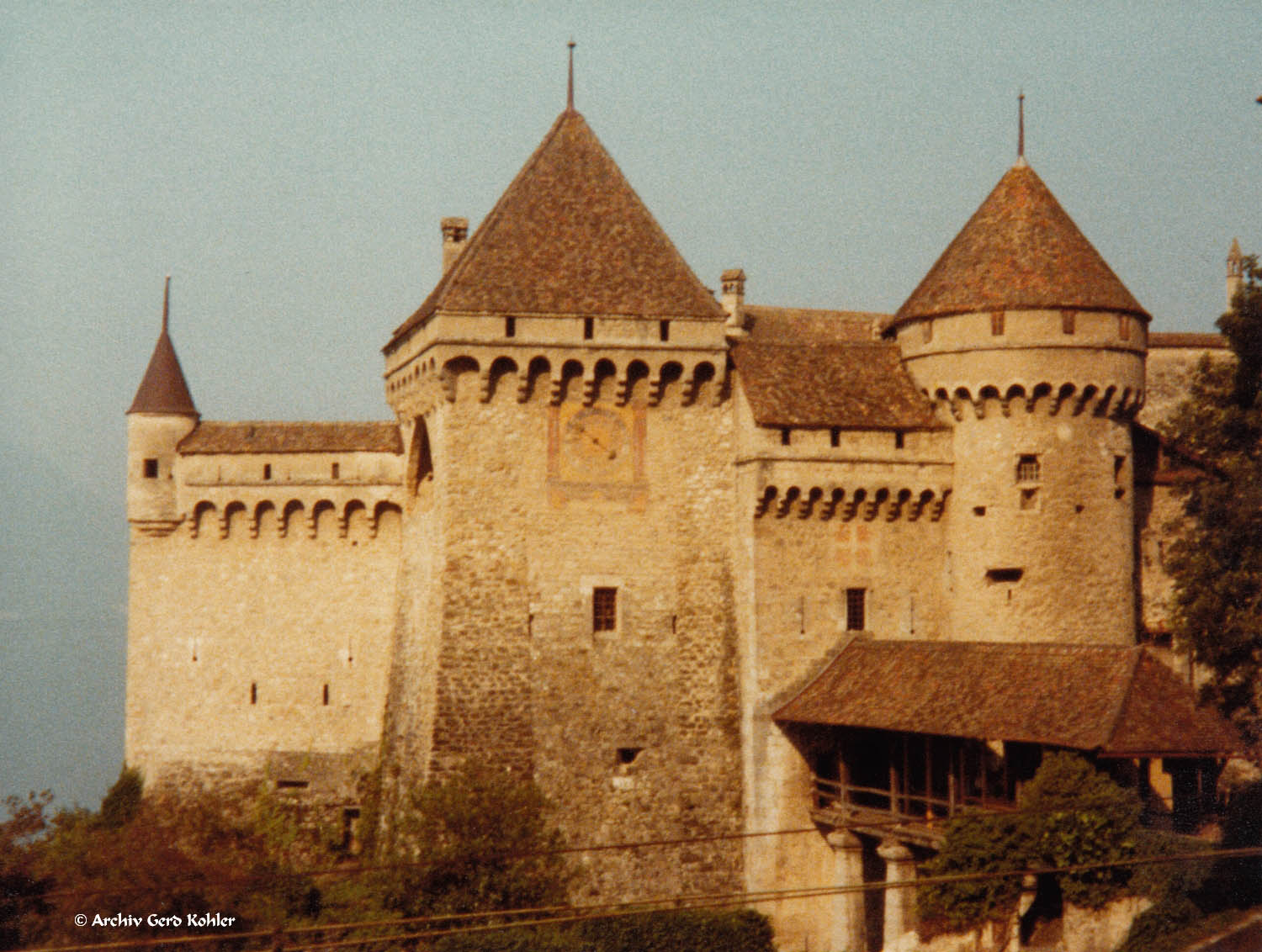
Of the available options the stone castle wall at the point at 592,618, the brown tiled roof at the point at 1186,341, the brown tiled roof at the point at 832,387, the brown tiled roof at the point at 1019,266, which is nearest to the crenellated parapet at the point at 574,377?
the stone castle wall at the point at 592,618

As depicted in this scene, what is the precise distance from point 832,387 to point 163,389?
16360 mm

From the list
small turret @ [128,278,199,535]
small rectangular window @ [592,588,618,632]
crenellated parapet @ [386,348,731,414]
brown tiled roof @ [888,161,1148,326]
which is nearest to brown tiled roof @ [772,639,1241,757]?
small rectangular window @ [592,588,618,632]

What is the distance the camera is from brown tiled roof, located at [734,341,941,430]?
3741 centimetres

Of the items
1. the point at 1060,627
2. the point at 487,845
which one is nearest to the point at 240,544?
the point at 487,845

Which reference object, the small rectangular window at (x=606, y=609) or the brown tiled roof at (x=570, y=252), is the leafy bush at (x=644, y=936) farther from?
the brown tiled roof at (x=570, y=252)

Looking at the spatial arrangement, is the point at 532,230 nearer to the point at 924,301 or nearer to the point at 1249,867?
the point at 924,301

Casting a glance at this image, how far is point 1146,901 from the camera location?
28203mm

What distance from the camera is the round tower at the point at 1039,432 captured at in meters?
36.4

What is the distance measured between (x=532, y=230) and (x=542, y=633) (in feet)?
26.8

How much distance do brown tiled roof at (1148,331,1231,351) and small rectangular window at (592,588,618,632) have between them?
25.5m

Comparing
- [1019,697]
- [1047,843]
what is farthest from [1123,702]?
[1047,843]

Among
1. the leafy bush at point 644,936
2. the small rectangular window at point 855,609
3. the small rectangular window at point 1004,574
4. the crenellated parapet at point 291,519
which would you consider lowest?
the leafy bush at point 644,936

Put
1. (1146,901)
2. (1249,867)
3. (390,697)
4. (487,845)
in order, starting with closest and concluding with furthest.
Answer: (1146,901), (1249,867), (487,845), (390,697)

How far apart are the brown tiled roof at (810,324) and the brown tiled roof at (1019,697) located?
1267 cm
